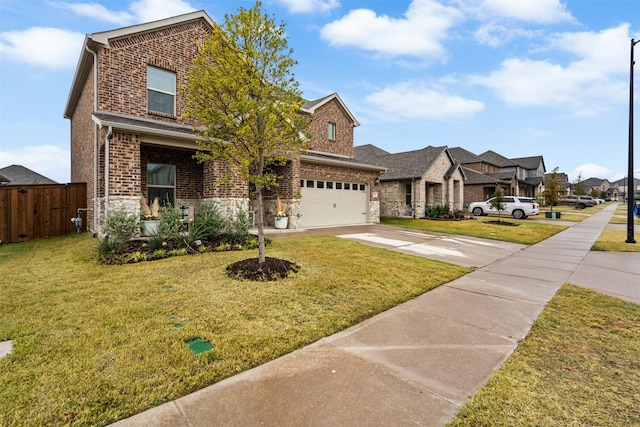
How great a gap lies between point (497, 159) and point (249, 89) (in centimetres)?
5606

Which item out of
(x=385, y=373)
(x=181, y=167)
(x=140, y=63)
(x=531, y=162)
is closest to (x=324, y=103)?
(x=181, y=167)

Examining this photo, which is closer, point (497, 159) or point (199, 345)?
point (199, 345)

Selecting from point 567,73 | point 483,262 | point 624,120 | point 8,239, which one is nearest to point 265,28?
point 483,262

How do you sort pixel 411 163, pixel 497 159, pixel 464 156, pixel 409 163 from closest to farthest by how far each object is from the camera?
pixel 411 163
pixel 409 163
pixel 464 156
pixel 497 159

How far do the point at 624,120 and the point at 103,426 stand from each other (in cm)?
1802

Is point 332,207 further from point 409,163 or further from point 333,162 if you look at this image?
point 409,163

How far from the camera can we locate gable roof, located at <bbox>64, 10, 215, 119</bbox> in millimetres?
9539

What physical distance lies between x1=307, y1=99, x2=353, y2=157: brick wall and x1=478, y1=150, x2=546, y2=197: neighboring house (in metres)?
36.7

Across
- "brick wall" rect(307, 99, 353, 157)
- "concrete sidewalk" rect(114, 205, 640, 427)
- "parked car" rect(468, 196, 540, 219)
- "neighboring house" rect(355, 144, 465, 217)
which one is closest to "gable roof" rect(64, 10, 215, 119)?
"brick wall" rect(307, 99, 353, 157)

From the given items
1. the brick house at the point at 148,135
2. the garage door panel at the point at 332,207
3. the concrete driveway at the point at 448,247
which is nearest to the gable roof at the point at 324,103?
the brick house at the point at 148,135

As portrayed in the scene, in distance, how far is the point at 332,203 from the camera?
15.8 metres

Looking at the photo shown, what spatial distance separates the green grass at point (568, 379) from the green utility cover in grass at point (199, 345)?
95.1 inches

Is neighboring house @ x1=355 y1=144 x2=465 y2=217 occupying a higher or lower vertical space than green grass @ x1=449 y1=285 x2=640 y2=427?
higher

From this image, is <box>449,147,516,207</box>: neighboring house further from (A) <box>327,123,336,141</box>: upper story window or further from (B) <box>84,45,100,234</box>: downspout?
(B) <box>84,45,100,234</box>: downspout
